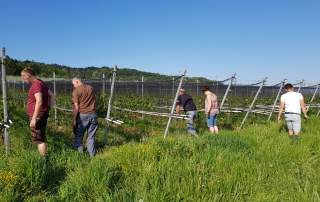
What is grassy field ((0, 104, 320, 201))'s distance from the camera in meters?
5.13

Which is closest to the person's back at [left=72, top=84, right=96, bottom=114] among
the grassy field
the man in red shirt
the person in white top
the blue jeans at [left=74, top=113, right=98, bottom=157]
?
the blue jeans at [left=74, top=113, right=98, bottom=157]

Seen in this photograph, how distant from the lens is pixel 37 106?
24.0 feet

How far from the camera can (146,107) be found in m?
18.2

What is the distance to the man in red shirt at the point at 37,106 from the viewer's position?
24.1 ft

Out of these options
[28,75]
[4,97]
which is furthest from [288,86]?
[4,97]

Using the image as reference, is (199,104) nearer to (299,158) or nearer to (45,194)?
(299,158)

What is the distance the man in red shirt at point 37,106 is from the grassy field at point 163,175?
31.6 inches

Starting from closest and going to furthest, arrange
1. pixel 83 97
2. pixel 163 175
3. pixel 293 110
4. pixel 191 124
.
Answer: pixel 163 175 < pixel 83 97 < pixel 293 110 < pixel 191 124

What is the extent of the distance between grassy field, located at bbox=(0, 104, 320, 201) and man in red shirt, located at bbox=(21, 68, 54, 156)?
2.63 feet

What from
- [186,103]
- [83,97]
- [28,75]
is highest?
[28,75]

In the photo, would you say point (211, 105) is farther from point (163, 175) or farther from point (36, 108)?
point (163, 175)

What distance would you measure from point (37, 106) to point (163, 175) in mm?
2706

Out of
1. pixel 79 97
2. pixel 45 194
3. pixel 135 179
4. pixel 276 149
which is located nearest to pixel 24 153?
pixel 45 194

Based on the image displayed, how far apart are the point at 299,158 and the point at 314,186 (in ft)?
8.44
